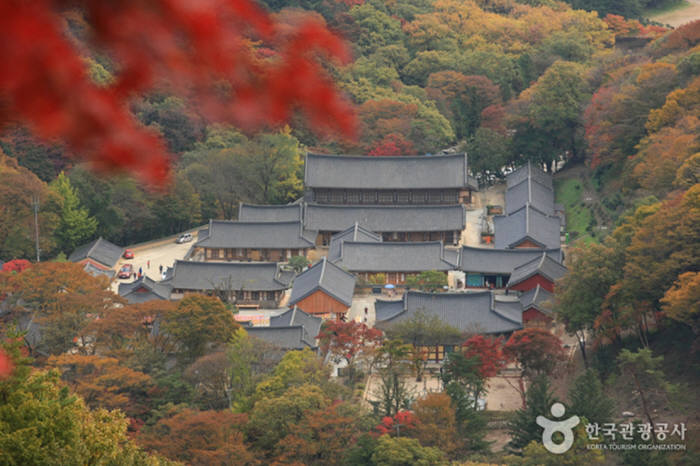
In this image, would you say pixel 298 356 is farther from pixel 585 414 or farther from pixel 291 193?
pixel 291 193

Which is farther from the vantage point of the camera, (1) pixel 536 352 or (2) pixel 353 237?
(2) pixel 353 237

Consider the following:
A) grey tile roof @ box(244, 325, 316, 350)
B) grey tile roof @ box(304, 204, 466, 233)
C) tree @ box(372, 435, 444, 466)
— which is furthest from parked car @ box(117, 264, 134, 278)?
tree @ box(372, 435, 444, 466)

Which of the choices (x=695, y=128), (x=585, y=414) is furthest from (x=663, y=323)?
(x=695, y=128)

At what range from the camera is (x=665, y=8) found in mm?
71250

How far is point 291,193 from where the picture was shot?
43.4 metres

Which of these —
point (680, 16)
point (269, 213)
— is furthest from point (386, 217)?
point (680, 16)

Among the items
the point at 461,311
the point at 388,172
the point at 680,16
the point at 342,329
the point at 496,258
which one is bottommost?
the point at 342,329

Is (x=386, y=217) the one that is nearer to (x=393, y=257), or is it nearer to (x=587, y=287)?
(x=393, y=257)

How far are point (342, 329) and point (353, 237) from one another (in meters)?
11.8

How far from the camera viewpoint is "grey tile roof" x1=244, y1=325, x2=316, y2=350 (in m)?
26.9

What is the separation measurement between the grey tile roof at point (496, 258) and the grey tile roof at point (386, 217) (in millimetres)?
4093

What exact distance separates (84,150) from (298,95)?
714mm

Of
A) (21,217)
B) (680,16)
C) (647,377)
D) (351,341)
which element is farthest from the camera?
(680,16)

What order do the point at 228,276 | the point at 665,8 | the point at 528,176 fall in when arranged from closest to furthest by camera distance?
the point at 228,276 → the point at 528,176 → the point at 665,8
